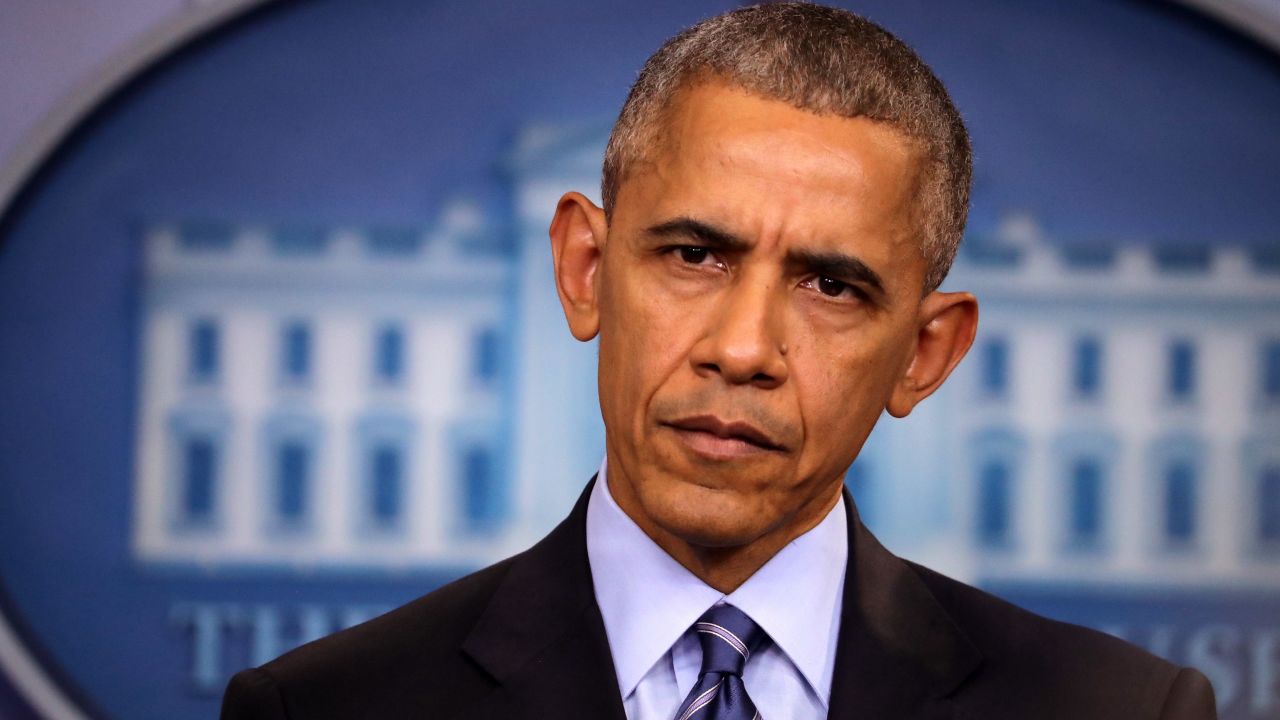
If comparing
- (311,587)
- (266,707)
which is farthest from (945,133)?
(311,587)

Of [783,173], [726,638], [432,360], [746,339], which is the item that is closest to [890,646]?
[726,638]

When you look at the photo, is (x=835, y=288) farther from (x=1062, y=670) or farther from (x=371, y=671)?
(x=371, y=671)

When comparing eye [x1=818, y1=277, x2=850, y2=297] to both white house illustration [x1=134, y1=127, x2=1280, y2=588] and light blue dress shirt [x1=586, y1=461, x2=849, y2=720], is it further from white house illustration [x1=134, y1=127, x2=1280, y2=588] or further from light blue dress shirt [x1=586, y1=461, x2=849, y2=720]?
white house illustration [x1=134, y1=127, x2=1280, y2=588]

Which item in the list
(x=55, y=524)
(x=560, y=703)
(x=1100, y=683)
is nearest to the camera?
(x=560, y=703)

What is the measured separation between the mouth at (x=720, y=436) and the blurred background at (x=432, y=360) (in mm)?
1019

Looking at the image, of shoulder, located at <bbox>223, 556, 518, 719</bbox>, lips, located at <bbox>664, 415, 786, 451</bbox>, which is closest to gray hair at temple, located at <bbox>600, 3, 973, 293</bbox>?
lips, located at <bbox>664, 415, 786, 451</bbox>

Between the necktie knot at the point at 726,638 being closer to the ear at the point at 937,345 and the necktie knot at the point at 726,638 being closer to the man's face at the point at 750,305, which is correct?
the man's face at the point at 750,305

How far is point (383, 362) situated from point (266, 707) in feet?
3.22

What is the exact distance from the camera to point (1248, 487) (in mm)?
2303

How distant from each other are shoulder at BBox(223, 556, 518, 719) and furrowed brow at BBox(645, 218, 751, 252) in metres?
0.48

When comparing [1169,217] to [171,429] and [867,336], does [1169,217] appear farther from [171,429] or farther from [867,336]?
[171,429]

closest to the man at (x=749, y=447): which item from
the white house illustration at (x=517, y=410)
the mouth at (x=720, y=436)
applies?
the mouth at (x=720, y=436)

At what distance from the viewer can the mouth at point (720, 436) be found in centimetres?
123

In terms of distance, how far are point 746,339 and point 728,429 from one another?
86 millimetres
